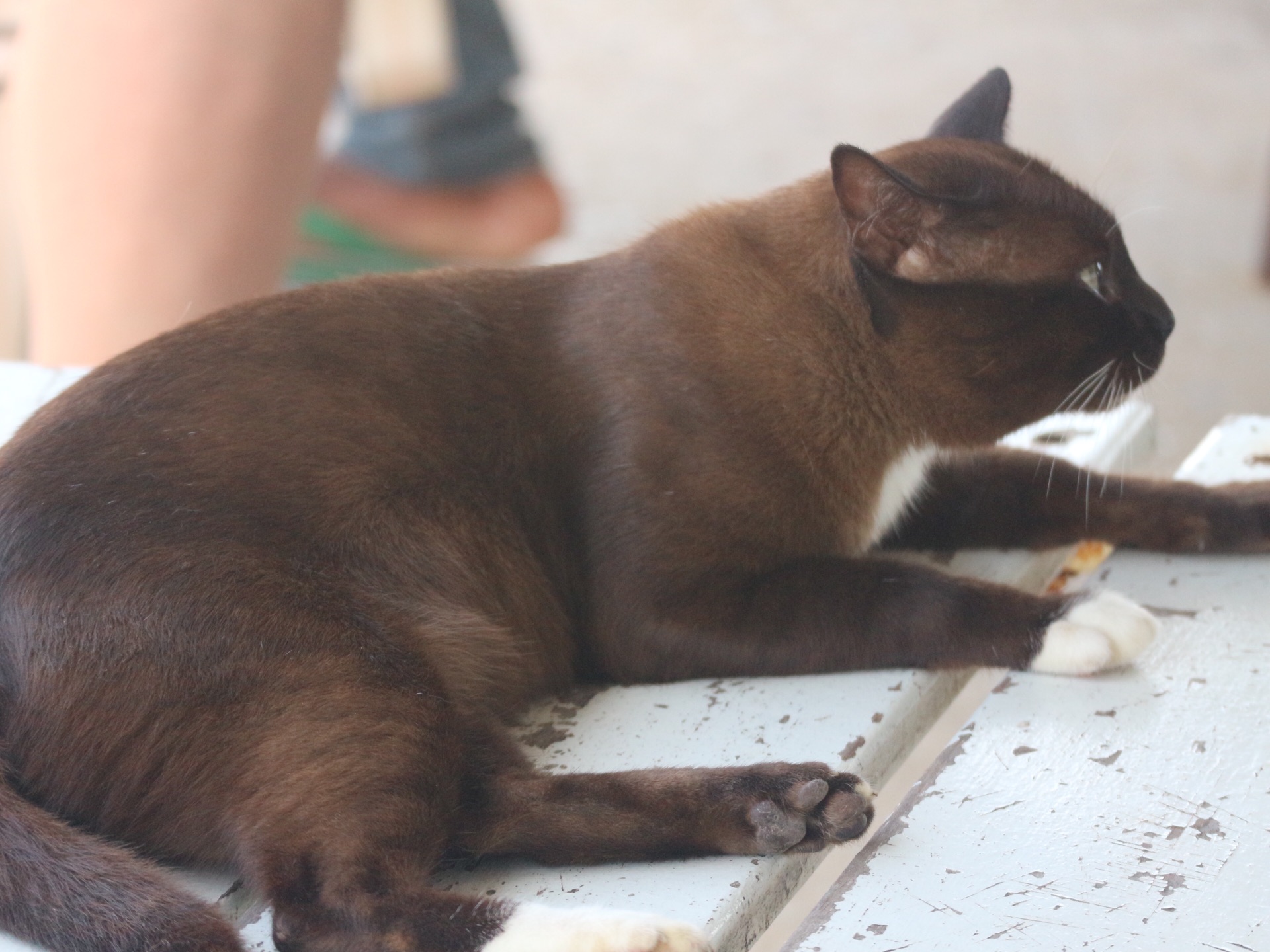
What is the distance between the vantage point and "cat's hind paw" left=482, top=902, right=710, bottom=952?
39.1 inches

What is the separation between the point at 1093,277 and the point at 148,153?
1.45 m

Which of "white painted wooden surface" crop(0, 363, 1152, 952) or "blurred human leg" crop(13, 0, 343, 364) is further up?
"blurred human leg" crop(13, 0, 343, 364)

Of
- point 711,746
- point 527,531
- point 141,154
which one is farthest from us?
point 141,154

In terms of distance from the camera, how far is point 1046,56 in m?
5.41

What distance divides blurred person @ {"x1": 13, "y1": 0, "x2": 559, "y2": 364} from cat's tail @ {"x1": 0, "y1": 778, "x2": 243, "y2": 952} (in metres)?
1.19

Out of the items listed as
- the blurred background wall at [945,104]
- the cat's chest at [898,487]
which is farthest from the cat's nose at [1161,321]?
the blurred background wall at [945,104]

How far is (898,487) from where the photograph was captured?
149cm

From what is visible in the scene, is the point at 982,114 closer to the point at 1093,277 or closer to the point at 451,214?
the point at 1093,277

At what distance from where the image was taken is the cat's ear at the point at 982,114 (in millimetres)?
1582

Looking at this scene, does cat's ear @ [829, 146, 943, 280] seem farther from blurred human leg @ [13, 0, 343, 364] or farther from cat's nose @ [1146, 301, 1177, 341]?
blurred human leg @ [13, 0, 343, 364]

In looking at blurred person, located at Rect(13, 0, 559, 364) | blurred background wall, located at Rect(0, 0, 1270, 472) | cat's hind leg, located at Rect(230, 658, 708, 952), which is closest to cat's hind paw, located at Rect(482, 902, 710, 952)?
cat's hind leg, located at Rect(230, 658, 708, 952)

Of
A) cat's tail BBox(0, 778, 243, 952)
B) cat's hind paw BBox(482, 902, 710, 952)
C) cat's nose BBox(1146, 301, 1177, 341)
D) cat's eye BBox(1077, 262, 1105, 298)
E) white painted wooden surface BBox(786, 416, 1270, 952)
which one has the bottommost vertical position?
white painted wooden surface BBox(786, 416, 1270, 952)

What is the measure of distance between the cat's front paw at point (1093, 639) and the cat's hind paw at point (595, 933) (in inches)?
19.6

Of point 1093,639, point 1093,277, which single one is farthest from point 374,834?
point 1093,277
